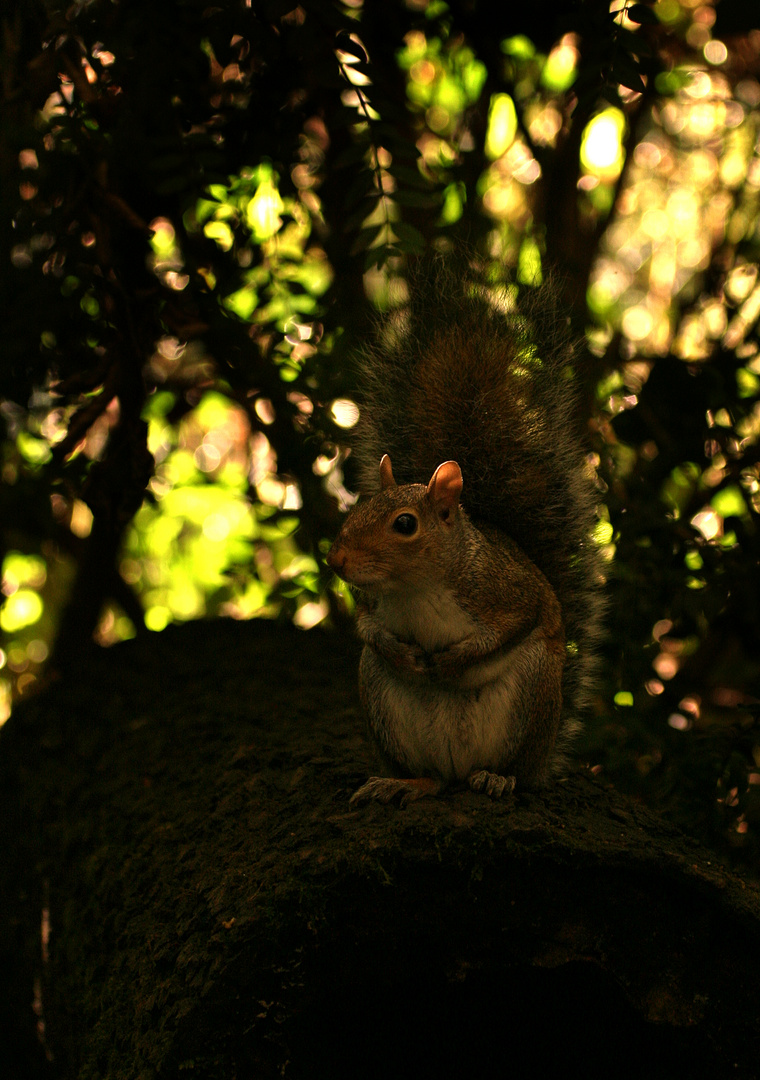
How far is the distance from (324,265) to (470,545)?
1483mm

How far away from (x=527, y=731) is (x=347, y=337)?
0.85 meters

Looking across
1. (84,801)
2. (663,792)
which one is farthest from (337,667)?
(663,792)

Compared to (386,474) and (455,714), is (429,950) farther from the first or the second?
(386,474)

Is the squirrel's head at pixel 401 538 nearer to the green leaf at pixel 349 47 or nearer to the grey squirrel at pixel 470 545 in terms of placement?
the grey squirrel at pixel 470 545

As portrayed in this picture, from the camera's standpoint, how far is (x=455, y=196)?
2092 millimetres

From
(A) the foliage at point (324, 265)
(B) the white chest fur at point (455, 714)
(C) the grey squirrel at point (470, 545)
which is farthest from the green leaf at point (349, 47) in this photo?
(B) the white chest fur at point (455, 714)

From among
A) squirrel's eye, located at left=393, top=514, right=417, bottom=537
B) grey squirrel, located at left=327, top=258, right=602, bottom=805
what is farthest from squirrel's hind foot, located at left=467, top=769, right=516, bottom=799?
squirrel's eye, located at left=393, top=514, right=417, bottom=537

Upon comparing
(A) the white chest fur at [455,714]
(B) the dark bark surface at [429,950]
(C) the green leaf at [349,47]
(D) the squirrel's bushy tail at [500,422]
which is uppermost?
(C) the green leaf at [349,47]

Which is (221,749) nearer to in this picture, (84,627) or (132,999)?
(132,999)

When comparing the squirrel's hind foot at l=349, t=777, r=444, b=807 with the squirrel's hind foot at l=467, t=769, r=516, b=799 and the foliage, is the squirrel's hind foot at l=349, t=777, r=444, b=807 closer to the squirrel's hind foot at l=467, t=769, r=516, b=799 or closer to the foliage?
the squirrel's hind foot at l=467, t=769, r=516, b=799

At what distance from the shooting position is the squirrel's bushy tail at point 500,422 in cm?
133

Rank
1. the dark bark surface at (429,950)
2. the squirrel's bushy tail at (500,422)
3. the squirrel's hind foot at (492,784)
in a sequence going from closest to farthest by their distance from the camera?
1. the dark bark surface at (429,950)
2. the squirrel's hind foot at (492,784)
3. the squirrel's bushy tail at (500,422)

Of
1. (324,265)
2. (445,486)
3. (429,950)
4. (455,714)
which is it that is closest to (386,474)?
(445,486)

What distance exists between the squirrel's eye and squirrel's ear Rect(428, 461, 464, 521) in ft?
0.14
